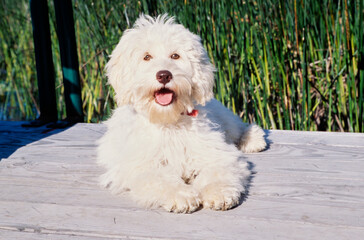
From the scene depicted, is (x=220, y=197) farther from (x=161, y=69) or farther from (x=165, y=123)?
(x=161, y=69)

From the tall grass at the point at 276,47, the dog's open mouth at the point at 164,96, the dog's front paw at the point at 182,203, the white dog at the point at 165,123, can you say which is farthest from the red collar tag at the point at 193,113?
the tall grass at the point at 276,47

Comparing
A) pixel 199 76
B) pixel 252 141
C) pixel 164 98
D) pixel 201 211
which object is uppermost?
pixel 199 76

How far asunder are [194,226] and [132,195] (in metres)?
0.46

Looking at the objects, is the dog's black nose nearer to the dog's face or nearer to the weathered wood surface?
the dog's face

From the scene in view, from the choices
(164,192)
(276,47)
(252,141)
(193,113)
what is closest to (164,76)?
(193,113)

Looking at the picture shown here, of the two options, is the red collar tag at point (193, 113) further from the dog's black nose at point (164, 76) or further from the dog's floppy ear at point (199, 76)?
the dog's black nose at point (164, 76)

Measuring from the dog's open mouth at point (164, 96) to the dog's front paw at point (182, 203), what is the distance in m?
0.54

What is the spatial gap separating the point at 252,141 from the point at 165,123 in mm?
787

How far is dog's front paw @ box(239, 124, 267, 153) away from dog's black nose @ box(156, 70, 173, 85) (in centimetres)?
97

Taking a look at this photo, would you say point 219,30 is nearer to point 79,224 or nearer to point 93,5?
point 93,5

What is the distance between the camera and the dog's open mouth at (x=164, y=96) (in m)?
2.38

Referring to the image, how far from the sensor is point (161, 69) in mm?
2312

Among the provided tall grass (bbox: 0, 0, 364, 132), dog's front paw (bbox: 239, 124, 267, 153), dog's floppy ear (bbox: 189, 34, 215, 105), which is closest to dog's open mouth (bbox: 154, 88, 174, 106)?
dog's floppy ear (bbox: 189, 34, 215, 105)

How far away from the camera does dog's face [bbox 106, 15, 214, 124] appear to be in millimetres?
2363
